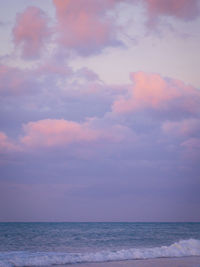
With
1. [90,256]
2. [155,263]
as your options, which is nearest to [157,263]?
[155,263]

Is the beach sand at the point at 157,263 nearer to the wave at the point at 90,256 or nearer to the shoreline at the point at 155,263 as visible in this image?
the shoreline at the point at 155,263

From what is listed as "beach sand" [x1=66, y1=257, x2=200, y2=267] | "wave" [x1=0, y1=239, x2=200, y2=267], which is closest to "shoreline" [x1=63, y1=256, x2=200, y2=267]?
"beach sand" [x1=66, y1=257, x2=200, y2=267]

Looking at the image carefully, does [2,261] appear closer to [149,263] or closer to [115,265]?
[115,265]

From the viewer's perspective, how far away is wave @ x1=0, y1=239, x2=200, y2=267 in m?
16.0

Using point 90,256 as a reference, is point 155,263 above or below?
below

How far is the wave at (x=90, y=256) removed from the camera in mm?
16016

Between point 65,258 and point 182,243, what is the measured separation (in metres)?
8.26

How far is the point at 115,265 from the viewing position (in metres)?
15.8

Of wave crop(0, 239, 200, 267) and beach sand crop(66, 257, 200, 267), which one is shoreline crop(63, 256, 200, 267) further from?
wave crop(0, 239, 200, 267)

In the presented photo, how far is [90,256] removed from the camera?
17.5m

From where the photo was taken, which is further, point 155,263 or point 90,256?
point 90,256

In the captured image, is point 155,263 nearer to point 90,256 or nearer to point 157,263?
point 157,263

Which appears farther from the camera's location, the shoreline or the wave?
the wave

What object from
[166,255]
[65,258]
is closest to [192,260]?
[166,255]
